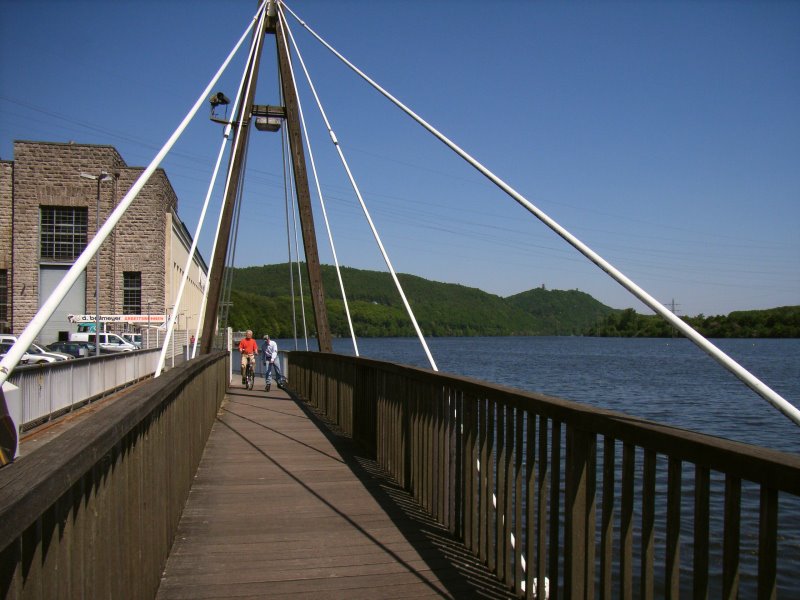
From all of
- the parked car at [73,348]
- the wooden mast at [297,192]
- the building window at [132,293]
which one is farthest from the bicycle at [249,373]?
the building window at [132,293]

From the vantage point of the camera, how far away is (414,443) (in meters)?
5.93

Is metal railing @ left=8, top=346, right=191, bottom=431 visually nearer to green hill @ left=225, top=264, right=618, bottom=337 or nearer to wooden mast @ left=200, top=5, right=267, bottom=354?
wooden mast @ left=200, top=5, right=267, bottom=354

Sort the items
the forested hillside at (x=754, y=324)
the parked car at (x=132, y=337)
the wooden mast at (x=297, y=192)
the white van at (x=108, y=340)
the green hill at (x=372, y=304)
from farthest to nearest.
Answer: the green hill at (x=372, y=304), the forested hillside at (x=754, y=324), the parked car at (x=132, y=337), the white van at (x=108, y=340), the wooden mast at (x=297, y=192)

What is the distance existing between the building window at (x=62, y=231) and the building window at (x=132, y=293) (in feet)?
9.66

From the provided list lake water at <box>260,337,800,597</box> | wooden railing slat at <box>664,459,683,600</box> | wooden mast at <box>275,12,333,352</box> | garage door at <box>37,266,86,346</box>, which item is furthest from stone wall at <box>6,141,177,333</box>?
wooden railing slat at <box>664,459,683,600</box>

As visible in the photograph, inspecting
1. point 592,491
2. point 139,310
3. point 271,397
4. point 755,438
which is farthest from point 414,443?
point 139,310

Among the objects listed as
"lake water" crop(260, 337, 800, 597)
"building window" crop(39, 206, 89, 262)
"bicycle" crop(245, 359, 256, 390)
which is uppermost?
"building window" crop(39, 206, 89, 262)

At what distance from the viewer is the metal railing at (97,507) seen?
1.79 meters

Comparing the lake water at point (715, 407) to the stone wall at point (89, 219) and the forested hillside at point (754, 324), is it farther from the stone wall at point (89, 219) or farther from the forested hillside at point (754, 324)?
the forested hillside at point (754, 324)

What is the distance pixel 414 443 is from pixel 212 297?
8.95 m

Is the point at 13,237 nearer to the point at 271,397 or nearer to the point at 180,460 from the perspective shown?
the point at 271,397

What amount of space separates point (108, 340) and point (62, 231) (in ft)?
35.2

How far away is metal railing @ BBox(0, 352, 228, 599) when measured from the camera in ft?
5.86

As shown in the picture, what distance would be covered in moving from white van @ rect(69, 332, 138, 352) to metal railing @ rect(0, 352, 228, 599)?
3067 centimetres
